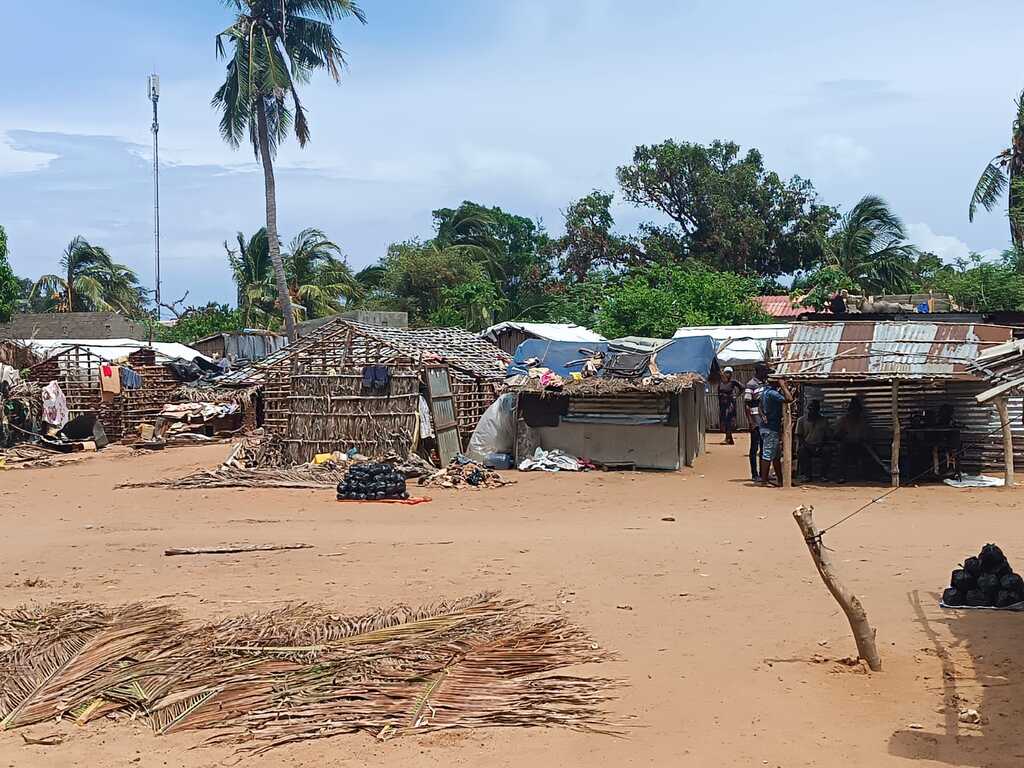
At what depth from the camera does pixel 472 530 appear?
1263 cm

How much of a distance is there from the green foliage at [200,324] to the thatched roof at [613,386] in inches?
842

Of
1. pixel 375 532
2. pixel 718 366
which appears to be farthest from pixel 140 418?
pixel 375 532

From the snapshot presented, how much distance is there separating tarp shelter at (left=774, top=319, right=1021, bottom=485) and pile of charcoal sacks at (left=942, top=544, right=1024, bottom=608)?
268 inches

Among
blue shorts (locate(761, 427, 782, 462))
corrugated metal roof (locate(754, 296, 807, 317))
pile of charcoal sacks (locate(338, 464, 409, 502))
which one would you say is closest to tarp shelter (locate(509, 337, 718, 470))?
blue shorts (locate(761, 427, 782, 462))

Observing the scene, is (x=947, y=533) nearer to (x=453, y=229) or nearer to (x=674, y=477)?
(x=674, y=477)

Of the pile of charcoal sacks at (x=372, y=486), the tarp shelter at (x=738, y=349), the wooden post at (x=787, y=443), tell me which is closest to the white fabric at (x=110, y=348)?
the pile of charcoal sacks at (x=372, y=486)

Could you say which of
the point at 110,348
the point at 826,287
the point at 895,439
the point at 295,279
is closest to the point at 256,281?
the point at 295,279

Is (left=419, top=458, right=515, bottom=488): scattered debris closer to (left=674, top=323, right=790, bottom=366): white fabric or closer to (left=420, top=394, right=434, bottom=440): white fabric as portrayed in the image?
(left=420, top=394, right=434, bottom=440): white fabric

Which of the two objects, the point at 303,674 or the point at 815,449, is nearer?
the point at 303,674

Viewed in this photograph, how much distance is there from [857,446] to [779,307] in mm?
19525

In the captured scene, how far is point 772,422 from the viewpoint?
16047mm

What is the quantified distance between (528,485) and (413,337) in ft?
17.2

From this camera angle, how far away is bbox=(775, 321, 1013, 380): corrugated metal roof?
1529cm

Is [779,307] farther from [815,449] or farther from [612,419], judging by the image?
[815,449]
